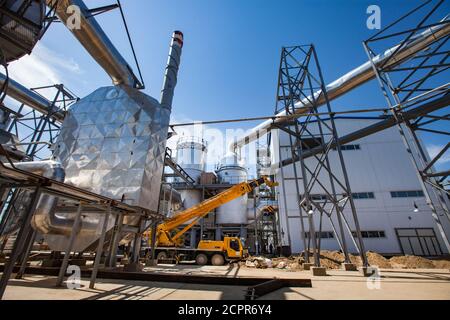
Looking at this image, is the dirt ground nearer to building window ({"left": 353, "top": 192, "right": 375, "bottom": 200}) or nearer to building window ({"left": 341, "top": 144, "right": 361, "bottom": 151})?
building window ({"left": 353, "top": 192, "right": 375, "bottom": 200})

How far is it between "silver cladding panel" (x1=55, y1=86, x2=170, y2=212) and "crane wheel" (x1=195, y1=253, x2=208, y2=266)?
678cm

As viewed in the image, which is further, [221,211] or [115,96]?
[221,211]

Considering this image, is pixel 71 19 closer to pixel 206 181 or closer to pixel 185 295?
pixel 185 295

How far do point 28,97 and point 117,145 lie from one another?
306 inches

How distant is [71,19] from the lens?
6.63 metres

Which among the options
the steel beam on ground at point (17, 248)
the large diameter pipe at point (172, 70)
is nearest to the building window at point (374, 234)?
the large diameter pipe at point (172, 70)

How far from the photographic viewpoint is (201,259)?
527 inches

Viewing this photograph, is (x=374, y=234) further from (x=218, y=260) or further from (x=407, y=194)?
(x=218, y=260)

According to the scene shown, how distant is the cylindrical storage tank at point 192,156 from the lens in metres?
26.2

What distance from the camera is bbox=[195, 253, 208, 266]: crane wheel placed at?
13309 millimetres

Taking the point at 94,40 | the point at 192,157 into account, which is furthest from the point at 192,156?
the point at 94,40

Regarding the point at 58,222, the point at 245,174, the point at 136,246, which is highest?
the point at 245,174
